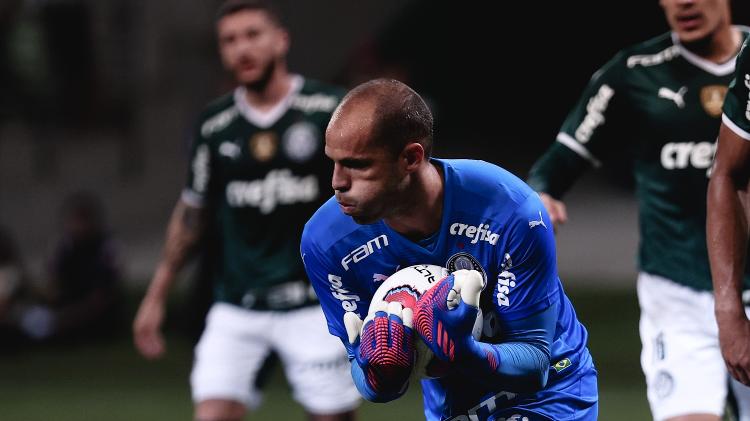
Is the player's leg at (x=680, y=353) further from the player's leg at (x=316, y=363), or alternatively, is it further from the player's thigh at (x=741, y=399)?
the player's leg at (x=316, y=363)

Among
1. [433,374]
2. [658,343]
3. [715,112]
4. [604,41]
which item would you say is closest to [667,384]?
[658,343]

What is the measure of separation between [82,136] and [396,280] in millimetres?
13694

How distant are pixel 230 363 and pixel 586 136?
2.02 metres

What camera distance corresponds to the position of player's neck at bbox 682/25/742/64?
209 inches

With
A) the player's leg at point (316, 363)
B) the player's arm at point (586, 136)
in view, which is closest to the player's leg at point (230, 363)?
the player's leg at point (316, 363)

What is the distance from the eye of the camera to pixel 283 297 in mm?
6484

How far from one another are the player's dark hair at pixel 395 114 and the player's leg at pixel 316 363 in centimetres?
264

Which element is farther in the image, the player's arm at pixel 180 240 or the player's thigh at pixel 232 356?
the player's arm at pixel 180 240

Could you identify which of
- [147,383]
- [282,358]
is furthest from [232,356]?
[147,383]

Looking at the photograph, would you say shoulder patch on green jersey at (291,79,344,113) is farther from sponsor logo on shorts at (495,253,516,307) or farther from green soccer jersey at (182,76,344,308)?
sponsor logo on shorts at (495,253,516,307)

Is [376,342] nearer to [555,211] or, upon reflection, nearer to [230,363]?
[555,211]

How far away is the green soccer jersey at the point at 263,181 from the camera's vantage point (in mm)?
6457

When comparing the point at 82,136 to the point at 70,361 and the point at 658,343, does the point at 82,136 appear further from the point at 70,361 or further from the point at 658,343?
the point at 658,343

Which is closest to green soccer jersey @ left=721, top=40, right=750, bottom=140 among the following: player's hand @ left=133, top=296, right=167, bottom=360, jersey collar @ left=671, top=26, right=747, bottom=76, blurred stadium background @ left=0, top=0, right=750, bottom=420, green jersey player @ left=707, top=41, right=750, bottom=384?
green jersey player @ left=707, top=41, right=750, bottom=384
